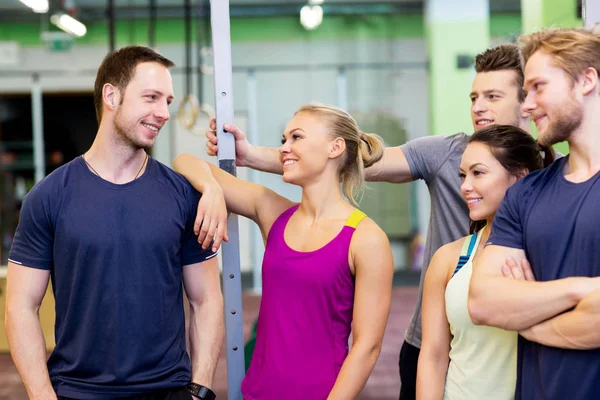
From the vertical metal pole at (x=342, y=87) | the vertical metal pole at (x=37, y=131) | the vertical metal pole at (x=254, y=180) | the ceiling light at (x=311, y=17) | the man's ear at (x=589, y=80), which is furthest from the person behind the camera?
the vertical metal pole at (x=37, y=131)

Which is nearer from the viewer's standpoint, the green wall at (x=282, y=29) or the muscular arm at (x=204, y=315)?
the muscular arm at (x=204, y=315)

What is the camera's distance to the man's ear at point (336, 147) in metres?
1.98

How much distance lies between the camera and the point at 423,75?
29.0ft

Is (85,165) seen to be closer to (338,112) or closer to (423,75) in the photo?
(338,112)

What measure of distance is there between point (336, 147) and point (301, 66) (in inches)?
276

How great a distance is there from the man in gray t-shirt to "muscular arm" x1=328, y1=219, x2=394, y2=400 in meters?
0.33

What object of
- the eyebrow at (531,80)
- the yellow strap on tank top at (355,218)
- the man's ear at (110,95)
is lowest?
the yellow strap on tank top at (355,218)

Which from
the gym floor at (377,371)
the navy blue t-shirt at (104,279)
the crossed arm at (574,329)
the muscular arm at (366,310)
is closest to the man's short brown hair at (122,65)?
the navy blue t-shirt at (104,279)

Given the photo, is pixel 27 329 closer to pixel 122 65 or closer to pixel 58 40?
pixel 122 65

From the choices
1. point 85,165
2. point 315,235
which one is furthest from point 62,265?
point 315,235

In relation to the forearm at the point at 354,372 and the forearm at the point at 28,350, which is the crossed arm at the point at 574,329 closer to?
the forearm at the point at 354,372

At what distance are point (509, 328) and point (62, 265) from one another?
3.59ft

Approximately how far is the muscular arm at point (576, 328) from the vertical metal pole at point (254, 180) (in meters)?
6.42

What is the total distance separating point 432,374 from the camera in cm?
176
